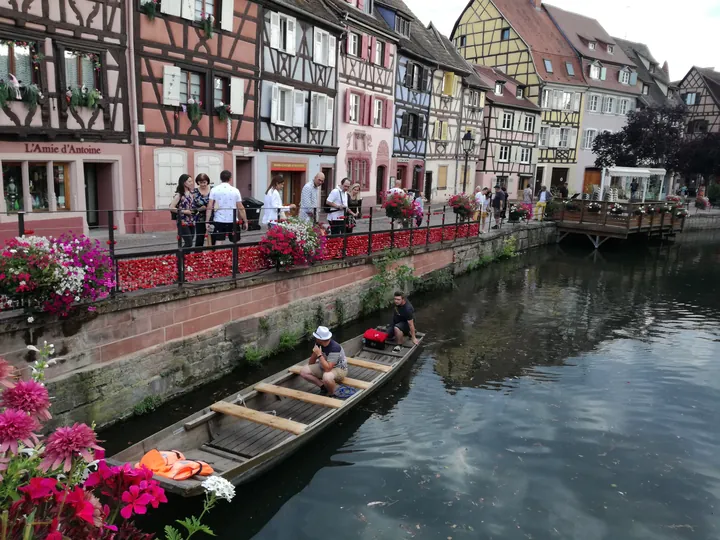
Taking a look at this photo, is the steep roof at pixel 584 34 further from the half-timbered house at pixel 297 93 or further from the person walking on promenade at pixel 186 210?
the person walking on promenade at pixel 186 210

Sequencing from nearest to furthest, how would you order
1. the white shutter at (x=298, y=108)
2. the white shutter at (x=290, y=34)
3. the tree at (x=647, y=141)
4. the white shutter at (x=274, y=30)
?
1. the white shutter at (x=274, y=30)
2. the white shutter at (x=290, y=34)
3. the white shutter at (x=298, y=108)
4. the tree at (x=647, y=141)

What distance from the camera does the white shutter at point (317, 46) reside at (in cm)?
2182

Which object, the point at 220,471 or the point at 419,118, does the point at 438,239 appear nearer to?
the point at 220,471

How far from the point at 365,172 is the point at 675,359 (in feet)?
58.7

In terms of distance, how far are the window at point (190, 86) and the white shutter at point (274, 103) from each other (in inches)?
115

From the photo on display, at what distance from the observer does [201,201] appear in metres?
10.5

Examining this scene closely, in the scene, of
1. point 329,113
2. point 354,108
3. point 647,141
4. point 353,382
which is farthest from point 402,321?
point 647,141

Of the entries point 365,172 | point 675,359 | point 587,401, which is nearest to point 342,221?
point 587,401

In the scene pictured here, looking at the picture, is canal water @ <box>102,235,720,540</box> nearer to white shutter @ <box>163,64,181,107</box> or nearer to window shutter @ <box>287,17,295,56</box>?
white shutter @ <box>163,64,181,107</box>

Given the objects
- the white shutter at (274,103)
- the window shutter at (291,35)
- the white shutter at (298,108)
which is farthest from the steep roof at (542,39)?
the white shutter at (274,103)

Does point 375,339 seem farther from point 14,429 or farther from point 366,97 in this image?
point 366,97

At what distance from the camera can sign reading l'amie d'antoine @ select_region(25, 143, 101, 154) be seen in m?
13.5

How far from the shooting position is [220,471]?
674 cm

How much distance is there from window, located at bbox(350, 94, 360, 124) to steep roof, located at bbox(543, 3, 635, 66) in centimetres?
2703
